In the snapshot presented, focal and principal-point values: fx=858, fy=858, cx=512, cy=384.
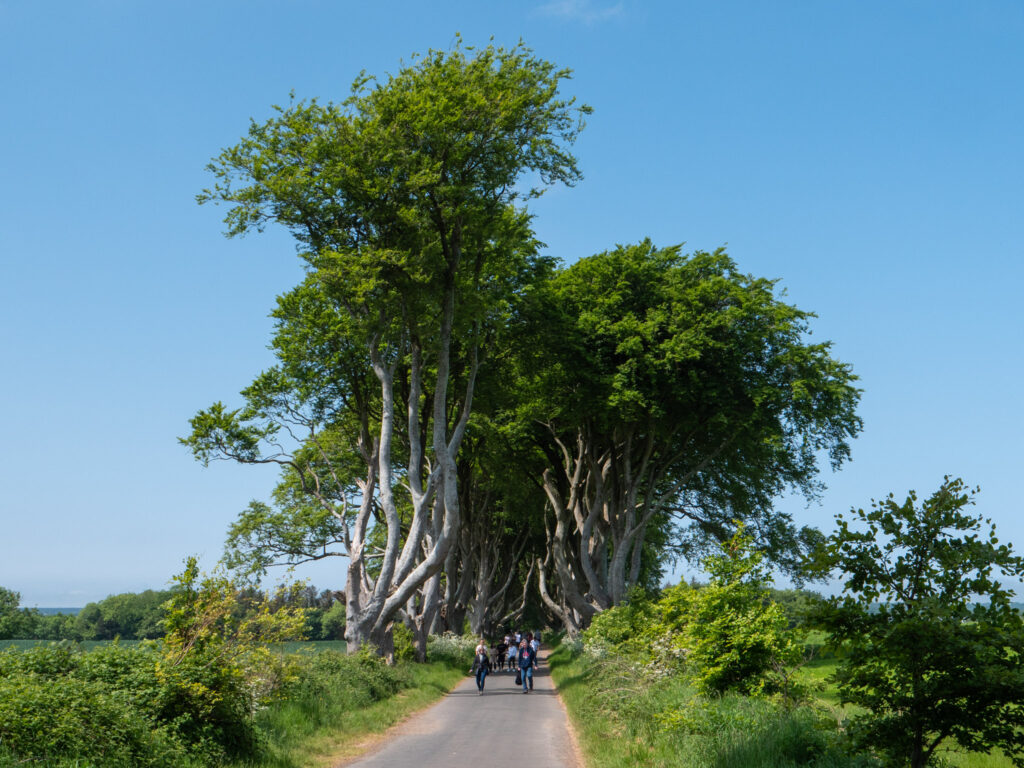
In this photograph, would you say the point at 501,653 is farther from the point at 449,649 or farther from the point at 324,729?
the point at 324,729

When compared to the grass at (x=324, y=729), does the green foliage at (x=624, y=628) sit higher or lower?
higher

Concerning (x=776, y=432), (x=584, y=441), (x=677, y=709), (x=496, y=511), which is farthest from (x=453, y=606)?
(x=677, y=709)

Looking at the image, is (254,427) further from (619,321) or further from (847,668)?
(847,668)

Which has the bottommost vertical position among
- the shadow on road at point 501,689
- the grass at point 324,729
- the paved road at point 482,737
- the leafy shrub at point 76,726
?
the shadow on road at point 501,689

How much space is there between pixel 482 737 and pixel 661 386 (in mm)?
18052

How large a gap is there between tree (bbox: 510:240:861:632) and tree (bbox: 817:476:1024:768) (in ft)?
75.1

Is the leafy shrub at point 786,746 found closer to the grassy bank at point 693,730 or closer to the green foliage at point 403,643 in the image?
the grassy bank at point 693,730

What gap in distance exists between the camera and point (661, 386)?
1261 inches

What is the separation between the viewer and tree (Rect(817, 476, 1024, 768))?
6.93 metres

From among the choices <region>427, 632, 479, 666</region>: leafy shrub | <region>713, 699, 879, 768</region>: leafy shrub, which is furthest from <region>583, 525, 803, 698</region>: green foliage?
<region>427, 632, 479, 666</region>: leafy shrub

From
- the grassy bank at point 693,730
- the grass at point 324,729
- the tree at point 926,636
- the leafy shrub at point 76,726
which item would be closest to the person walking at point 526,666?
the grass at point 324,729

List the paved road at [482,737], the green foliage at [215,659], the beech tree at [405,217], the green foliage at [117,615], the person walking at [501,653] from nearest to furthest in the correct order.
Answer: the green foliage at [215,659] → the paved road at [482,737] → the beech tree at [405,217] → the person walking at [501,653] → the green foliage at [117,615]

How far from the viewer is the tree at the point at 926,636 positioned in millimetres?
6930

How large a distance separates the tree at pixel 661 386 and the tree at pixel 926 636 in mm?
22890
